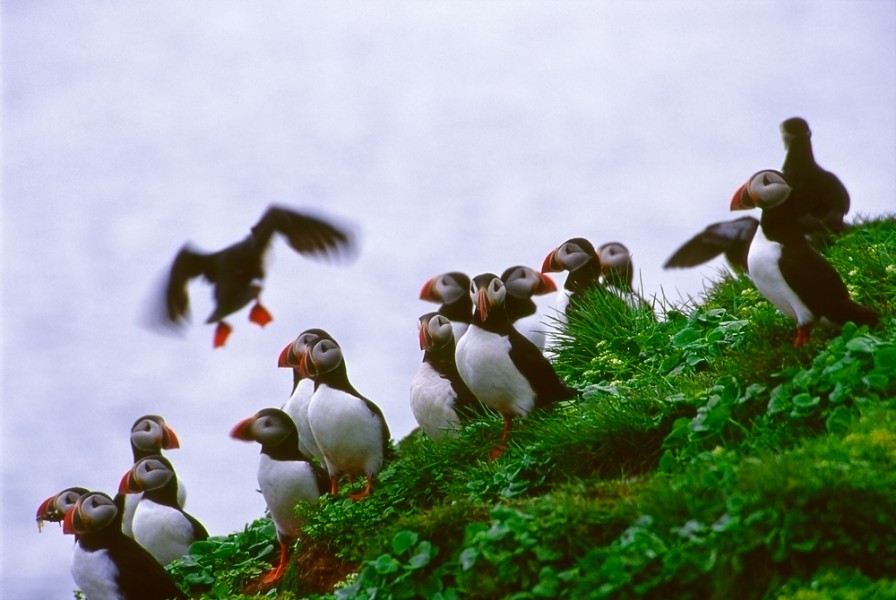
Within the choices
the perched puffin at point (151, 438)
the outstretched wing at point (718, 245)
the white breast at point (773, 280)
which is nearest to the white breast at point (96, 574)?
the perched puffin at point (151, 438)

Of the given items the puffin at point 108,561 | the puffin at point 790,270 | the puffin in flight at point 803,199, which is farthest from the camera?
the puffin in flight at point 803,199

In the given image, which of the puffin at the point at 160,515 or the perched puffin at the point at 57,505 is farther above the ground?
the perched puffin at the point at 57,505

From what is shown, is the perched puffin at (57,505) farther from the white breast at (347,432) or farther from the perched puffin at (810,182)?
the perched puffin at (810,182)

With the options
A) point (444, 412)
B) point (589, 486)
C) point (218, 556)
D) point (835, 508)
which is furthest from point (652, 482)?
point (218, 556)

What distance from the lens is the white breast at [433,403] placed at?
6746 millimetres

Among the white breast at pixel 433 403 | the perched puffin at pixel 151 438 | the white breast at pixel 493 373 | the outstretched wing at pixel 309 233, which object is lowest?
the white breast at pixel 493 373

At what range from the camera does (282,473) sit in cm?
659

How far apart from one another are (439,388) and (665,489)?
2608 mm

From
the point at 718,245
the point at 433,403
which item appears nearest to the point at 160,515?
the point at 433,403

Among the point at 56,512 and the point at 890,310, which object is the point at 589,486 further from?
the point at 56,512

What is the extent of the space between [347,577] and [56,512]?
292 cm

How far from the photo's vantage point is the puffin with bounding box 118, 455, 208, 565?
7230 millimetres

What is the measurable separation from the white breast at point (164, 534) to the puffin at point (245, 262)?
1.34m

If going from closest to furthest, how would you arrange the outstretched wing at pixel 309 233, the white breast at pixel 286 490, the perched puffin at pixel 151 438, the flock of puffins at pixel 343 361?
the flock of puffins at pixel 343 361
the white breast at pixel 286 490
the outstretched wing at pixel 309 233
the perched puffin at pixel 151 438
